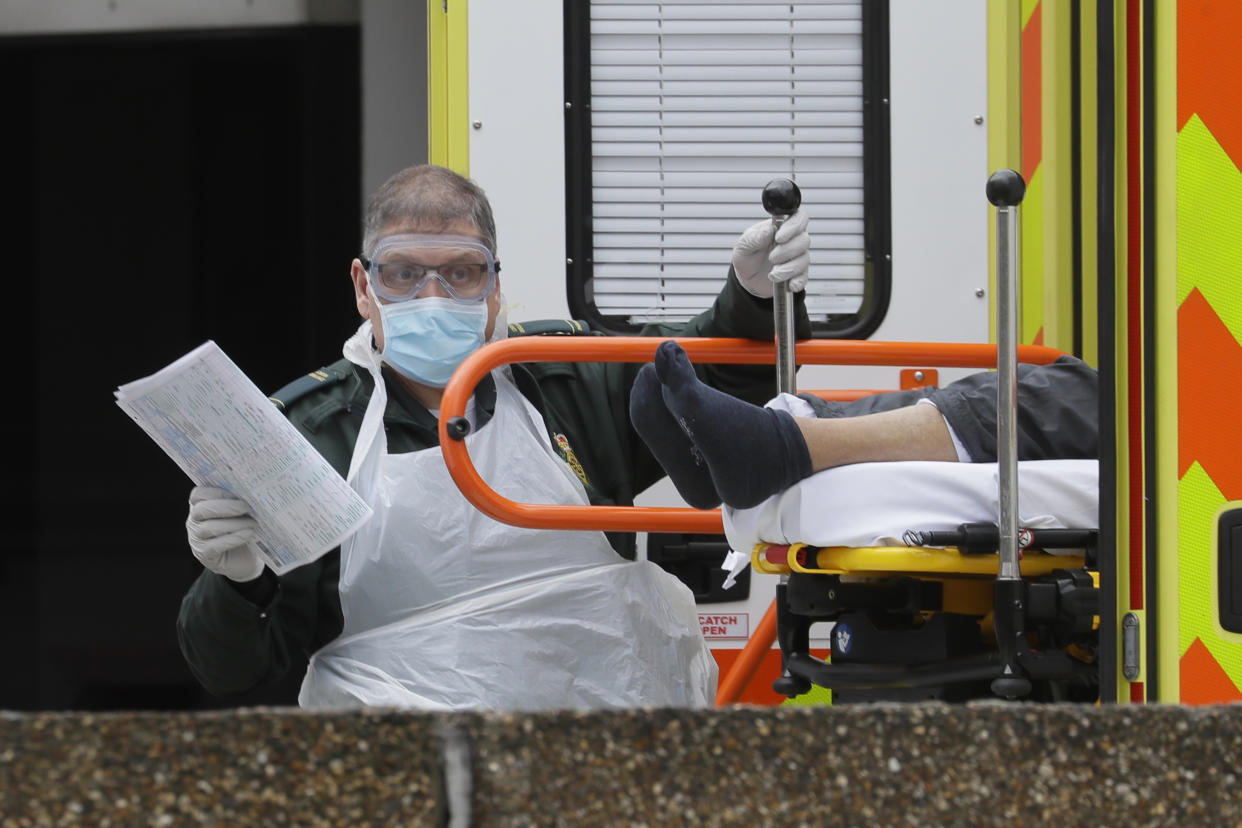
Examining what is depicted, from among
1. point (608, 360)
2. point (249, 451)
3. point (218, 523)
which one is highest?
point (608, 360)

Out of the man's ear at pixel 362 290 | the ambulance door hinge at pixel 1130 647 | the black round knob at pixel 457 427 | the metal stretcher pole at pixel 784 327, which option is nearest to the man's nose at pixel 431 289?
the man's ear at pixel 362 290

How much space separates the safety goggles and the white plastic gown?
136mm

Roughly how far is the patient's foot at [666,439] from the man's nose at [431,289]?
588mm

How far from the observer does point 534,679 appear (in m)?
2.42

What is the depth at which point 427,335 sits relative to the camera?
2525 mm

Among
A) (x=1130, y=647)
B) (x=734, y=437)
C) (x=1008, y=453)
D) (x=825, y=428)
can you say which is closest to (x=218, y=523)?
(x=734, y=437)

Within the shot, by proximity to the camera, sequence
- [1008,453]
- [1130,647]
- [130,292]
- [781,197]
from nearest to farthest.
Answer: [1130,647] < [1008,453] < [781,197] < [130,292]

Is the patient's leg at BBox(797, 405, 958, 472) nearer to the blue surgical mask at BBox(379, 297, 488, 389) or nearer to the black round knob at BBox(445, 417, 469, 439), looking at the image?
the black round knob at BBox(445, 417, 469, 439)

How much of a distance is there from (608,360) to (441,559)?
0.45 meters

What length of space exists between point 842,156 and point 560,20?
0.60 m

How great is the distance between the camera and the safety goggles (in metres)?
2.55

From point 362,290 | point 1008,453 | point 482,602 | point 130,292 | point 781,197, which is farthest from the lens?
point 130,292

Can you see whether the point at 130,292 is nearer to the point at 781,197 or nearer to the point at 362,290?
the point at 362,290

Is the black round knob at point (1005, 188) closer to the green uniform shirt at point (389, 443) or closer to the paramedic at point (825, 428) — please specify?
the paramedic at point (825, 428)
